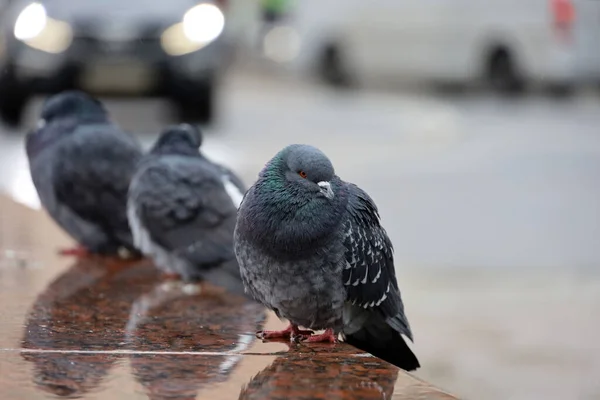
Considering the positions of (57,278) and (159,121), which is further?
(159,121)

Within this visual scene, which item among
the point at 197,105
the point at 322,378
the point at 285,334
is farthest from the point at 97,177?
the point at 197,105

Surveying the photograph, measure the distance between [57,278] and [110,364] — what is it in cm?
159

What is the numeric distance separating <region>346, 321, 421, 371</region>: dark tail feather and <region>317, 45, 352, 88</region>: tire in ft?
58.7

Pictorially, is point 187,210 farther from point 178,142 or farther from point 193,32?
point 193,32

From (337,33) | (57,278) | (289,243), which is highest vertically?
(337,33)

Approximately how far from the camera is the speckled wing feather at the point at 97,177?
18.5 feet

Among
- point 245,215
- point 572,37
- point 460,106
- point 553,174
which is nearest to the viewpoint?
point 245,215

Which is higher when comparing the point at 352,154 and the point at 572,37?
the point at 572,37

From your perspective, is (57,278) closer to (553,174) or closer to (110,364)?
(110,364)

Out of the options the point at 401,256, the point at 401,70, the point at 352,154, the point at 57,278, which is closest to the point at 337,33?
the point at 401,70

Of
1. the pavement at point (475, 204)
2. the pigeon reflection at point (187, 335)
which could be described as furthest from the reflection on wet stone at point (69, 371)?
the pavement at point (475, 204)

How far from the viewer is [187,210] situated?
509 centimetres

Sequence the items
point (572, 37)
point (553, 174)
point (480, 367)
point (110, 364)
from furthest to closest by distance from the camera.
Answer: point (572, 37)
point (553, 174)
point (480, 367)
point (110, 364)

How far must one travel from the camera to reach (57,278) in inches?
207
